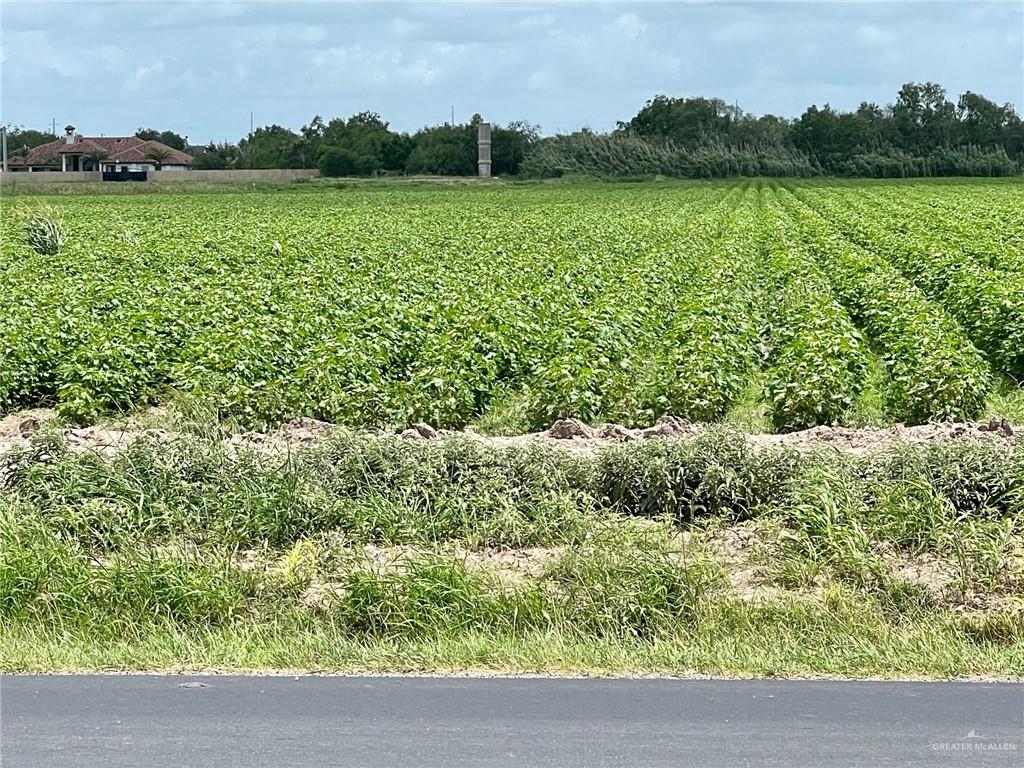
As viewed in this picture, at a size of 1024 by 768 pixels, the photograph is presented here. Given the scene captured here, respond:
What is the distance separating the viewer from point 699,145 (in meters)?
123

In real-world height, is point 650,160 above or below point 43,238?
above

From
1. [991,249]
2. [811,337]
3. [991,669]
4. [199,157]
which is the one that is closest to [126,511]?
[991,669]

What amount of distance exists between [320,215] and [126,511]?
138 feet

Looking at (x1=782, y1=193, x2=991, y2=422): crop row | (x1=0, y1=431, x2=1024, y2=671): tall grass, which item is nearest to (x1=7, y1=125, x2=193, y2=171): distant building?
(x1=782, y1=193, x2=991, y2=422): crop row

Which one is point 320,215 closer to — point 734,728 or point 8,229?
point 8,229

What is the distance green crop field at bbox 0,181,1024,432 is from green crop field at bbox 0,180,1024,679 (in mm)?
57

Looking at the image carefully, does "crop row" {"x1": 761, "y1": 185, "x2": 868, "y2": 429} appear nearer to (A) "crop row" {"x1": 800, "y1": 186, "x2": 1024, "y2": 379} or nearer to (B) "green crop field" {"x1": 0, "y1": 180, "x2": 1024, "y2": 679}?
(B) "green crop field" {"x1": 0, "y1": 180, "x2": 1024, "y2": 679}

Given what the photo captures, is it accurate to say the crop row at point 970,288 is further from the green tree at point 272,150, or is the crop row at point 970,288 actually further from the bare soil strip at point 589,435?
the green tree at point 272,150

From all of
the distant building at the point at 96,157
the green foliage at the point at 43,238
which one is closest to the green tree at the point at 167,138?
the distant building at the point at 96,157

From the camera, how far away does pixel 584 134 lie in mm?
124250

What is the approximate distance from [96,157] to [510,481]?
439ft

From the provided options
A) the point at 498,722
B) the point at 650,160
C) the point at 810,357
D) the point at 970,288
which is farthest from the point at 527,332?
the point at 650,160

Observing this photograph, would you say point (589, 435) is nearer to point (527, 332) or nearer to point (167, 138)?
point (527, 332)

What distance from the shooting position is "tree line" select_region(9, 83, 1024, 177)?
383 ft
